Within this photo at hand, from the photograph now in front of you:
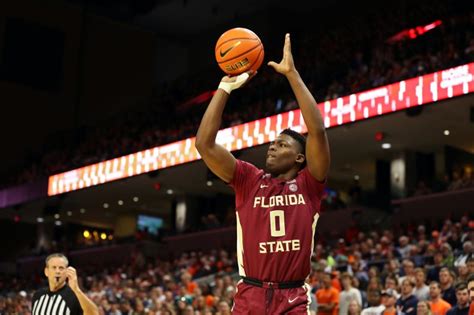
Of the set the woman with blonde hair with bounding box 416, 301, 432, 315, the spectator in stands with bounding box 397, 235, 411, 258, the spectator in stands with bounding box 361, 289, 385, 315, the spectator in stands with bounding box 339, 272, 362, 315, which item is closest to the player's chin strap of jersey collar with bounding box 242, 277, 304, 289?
the woman with blonde hair with bounding box 416, 301, 432, 315

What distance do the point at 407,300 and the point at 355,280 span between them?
186 centimetres

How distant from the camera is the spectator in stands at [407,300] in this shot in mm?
10352

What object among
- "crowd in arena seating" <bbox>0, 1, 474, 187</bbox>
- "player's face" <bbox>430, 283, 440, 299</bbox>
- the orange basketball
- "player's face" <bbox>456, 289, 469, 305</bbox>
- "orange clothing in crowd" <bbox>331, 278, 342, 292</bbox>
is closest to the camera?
the orange basketball

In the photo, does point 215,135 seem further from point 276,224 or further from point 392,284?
point 392,284

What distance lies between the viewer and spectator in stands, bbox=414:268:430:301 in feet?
36.2

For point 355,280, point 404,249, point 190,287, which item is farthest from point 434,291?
point 190,287

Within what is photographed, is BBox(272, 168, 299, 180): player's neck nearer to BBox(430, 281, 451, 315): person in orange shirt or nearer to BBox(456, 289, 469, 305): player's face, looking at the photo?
BBox(456, 289, 469, 305): player's face

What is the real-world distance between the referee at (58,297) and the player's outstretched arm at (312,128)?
284 cm

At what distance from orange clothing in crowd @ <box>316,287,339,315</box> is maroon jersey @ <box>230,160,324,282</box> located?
25.2 ft

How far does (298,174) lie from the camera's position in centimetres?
473

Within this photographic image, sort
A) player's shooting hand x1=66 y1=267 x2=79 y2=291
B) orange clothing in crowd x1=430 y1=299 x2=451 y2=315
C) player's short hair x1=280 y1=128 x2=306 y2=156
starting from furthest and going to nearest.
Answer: orange clothing in crowd x1=430 y1=299 x2=451 y2=315, player's shooting hand x1=66 y1=267 x2=79 y2=291, player's short hair x1=280 y1=128 x2=306 y2=156

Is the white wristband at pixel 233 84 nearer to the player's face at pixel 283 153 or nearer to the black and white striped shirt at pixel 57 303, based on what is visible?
the player's face at pixel 283 153

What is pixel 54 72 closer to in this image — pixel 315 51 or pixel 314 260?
pixel 315 51

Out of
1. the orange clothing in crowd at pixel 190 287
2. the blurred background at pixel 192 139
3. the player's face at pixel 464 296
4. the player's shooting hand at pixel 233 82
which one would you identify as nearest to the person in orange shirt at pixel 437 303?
the blurred background at pixel 192 139
